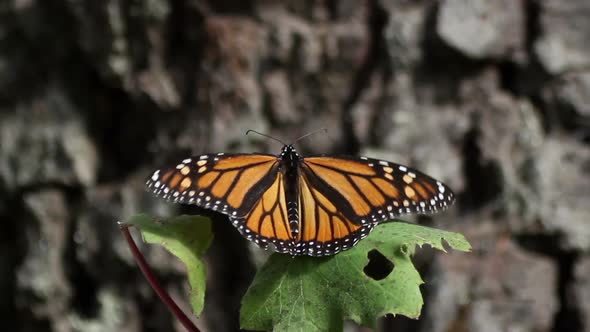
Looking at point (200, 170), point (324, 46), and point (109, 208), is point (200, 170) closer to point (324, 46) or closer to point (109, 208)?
point (324, 46)

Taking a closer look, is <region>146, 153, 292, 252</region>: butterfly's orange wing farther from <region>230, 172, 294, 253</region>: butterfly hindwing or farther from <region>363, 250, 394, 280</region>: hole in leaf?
<region>363, 250, 394, 280</region>: hole in leaf

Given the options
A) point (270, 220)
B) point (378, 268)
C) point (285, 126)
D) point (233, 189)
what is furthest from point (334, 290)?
point (285, 126)

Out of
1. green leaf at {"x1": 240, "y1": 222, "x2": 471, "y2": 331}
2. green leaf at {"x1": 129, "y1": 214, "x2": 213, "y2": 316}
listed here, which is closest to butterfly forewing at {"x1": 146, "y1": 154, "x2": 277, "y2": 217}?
green leaf at {"x1": 129, "y1": 214, "x2": 213, "y2": 316}

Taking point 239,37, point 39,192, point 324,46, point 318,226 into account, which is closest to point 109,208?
point 39,192

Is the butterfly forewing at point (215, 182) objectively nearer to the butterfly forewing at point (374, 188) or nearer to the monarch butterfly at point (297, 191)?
the monarch butterfly at point (297, 191)

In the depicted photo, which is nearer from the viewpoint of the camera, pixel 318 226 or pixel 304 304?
pixel 304 304

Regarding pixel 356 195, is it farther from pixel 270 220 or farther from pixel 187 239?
pixel 187 239
